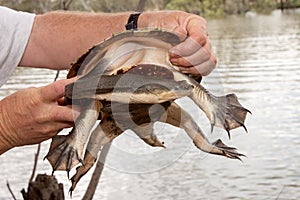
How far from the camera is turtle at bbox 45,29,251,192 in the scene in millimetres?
1161

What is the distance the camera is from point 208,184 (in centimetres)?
423

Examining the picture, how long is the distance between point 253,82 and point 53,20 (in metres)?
6.41

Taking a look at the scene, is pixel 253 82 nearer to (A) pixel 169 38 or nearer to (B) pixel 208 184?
(B) pixel 208 184

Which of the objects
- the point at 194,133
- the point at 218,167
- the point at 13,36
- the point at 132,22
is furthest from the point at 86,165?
the point at 218,167

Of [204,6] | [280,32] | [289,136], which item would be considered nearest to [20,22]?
[289,136]

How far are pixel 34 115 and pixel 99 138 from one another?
0.15 metres

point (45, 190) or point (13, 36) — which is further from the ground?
point (13, 36)

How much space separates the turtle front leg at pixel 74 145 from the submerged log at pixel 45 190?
4.70 ft

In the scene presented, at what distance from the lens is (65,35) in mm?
1646

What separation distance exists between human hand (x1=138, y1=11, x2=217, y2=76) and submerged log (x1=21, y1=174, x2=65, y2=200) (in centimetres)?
138

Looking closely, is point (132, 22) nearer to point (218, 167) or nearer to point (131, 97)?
point (131, 97)

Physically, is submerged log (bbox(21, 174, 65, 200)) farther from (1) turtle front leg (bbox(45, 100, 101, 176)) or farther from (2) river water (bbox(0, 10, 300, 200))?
(1) turtle front leg (bbox(45, 100, 101, 176))

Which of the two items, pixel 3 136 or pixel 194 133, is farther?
pixel 3 136

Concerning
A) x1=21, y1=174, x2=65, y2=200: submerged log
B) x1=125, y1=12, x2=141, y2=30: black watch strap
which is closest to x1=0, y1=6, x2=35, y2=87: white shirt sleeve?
x1=125, y1=12, x2=141, y2=30: black watch strap
